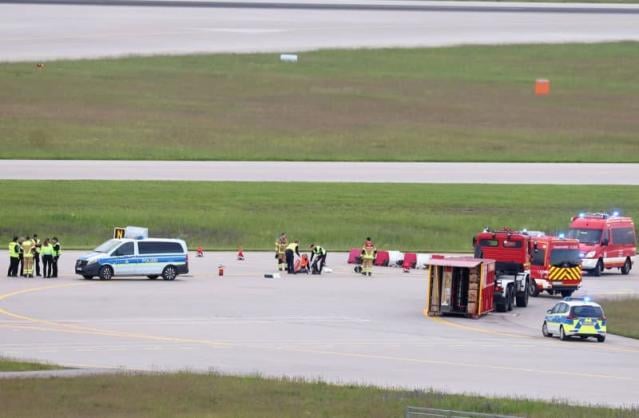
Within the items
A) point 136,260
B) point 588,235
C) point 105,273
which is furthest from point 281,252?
point 588,235

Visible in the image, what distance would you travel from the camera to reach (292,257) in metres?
59.5

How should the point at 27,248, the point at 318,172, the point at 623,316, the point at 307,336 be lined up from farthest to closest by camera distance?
1. the point at 318,172
2. the point at 27,248
3. the point at 623,316
4. the point at 307,336

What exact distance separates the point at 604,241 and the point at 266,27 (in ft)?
216

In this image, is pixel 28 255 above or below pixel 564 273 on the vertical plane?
below

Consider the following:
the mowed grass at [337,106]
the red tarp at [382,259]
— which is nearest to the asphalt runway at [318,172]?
the mowed grass at [337,106]

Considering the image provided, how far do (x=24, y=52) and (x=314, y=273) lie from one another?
192 feet

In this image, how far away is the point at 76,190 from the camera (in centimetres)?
7512

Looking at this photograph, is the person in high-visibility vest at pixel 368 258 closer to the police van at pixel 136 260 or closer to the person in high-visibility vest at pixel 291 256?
the person in high-visibility vest at pixel 291 256

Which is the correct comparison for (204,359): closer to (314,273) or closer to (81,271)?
(81,271)

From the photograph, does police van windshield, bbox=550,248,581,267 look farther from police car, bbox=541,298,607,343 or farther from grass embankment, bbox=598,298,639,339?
police car, bbox=541,298,607,343

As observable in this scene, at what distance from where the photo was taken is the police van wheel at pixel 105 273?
180ft

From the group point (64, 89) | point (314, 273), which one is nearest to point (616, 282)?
point (314, 273)

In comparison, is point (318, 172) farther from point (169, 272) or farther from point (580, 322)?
point (580, 322)

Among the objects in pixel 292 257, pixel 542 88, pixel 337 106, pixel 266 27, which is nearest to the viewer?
pixel 292 257
